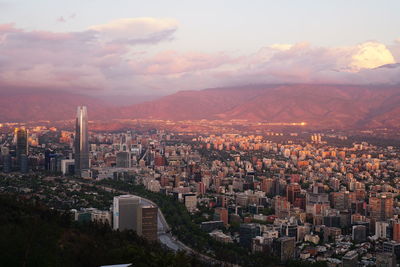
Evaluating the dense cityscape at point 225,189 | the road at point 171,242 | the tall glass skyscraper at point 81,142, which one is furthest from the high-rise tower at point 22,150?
the road at point 171,242

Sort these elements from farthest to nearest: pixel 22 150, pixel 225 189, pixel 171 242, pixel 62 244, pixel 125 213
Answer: pixel 22 150, pixel 225 189, pixel 125 213, pixel 171 242, pixel 62 244

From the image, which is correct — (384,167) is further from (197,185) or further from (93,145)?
(93,145)

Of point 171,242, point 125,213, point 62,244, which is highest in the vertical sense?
point 62,244

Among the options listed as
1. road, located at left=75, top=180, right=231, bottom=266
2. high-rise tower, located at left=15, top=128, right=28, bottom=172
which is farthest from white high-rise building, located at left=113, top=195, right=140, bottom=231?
high-rise tower, located at left=15, top=128, right=28, bottom=172

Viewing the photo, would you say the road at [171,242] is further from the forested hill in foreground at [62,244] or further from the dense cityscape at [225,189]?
the forested hill in foreground at [62,244]

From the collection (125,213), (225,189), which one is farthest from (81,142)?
(125,213)

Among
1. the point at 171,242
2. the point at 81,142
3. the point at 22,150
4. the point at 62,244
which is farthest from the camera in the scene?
the point at 81,142

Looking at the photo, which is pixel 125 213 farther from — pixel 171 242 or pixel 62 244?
pixel 62 244
